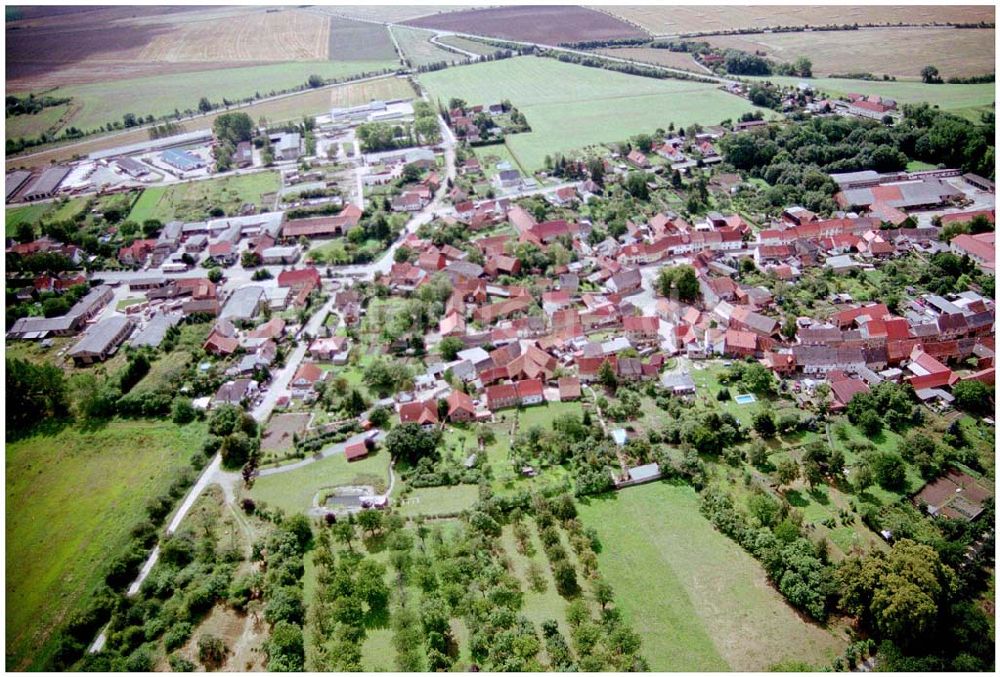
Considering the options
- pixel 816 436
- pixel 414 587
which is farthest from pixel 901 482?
pixel 414 587

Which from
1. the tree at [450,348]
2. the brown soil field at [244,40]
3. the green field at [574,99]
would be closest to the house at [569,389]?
the tree at [450,348]

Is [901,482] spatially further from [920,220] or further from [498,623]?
[920,220]

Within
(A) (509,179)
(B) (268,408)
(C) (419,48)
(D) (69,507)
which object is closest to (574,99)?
(A) (509,179)

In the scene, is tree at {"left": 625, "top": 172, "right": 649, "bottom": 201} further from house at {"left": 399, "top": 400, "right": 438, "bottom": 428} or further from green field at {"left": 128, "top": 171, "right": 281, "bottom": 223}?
green field at {"left": 128, "top": 171, "right": 281, "bottom": 223}

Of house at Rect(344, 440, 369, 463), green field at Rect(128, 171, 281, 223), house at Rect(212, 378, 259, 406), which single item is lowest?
house at Rect(344, 440, 369, 463)

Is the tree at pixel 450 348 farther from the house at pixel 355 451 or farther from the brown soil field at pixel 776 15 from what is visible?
the brown soil field at pixel 776 15

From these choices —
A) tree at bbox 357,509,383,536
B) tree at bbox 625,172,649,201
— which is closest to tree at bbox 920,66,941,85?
tree at bbox 625,172,649,201

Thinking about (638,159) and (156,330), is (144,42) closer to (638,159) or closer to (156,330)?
(156,330)
